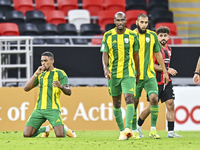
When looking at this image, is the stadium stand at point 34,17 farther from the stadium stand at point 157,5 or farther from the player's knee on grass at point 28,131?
the player's knee on grass at point 28,131

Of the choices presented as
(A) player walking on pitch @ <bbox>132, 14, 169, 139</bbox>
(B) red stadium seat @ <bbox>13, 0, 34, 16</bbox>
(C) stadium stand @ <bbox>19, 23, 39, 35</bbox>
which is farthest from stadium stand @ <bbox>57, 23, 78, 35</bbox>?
(A) player walking on pitch @ <bbox>132, 14, 169, 139</bbox>

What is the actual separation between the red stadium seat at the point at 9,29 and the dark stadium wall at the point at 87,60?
6.14 ft

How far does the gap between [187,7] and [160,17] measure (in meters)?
2.14

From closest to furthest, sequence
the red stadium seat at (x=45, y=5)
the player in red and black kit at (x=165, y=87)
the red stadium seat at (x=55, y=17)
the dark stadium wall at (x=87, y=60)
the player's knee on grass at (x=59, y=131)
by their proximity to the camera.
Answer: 1. the player's knee on grass at (x=59, y=131)
2. the player in red and black kit at (x=165, y=87)
3. the dark stadium wall at (x=87, y=60)
4. the red stadium seat at (x=55, y=17)
5. the red stadium seat at (x=45, y=5)

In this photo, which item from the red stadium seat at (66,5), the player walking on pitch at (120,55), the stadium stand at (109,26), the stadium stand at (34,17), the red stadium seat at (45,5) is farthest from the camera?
the red stadium seat at (66,5)

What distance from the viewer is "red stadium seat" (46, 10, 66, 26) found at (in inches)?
515

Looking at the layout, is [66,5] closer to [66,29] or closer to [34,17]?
[34,17]

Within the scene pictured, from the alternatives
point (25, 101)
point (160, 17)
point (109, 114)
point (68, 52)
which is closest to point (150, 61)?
point (109, 114)

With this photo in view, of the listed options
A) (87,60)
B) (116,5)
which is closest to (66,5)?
(116,5)

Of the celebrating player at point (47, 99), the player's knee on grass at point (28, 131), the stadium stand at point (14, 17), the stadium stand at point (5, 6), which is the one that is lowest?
the player's knee on grass at point (28, 131)

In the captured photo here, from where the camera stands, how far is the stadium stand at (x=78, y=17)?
1312 centimetres

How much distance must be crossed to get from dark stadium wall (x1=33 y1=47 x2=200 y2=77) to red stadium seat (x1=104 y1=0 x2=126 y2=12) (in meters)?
4.18

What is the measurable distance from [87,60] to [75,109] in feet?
5.97

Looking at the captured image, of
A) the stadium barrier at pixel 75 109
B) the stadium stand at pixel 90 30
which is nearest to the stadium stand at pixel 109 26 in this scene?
the stadium stand at pixel 90 30
